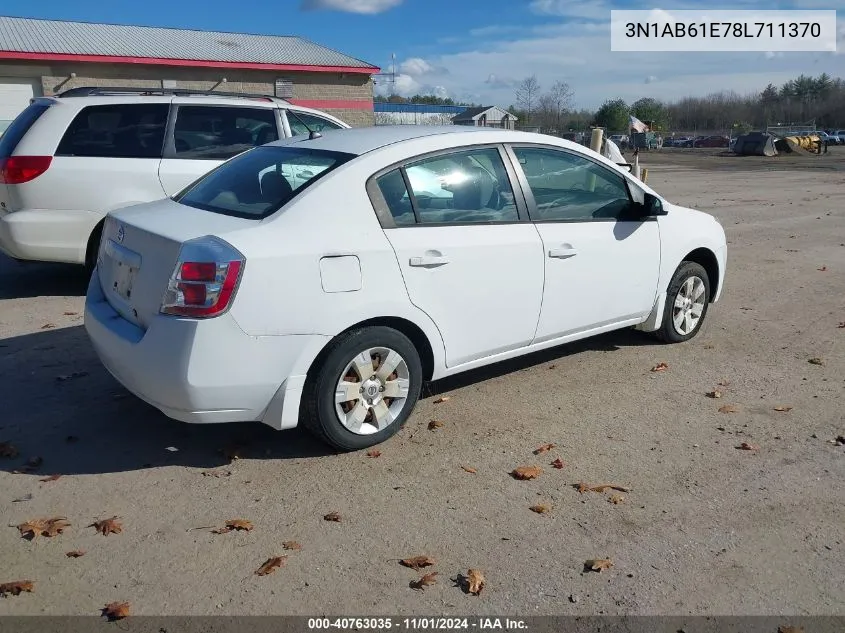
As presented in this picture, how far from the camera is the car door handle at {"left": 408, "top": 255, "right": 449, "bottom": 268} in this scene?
13.9ft

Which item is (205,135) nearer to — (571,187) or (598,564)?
(571,187)

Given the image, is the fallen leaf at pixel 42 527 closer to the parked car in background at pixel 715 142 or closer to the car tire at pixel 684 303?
the car tire at pixel 684 303

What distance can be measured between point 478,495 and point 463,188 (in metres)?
1.84

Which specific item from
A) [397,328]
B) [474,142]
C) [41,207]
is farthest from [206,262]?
[41,207]

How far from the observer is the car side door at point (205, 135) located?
7.64m

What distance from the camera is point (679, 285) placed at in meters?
5.92

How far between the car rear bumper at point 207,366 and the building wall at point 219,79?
2030 cm

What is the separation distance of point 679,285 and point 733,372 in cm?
77

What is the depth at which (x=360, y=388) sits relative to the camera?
413 centimetres

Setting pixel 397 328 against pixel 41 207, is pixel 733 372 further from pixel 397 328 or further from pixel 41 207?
pixel 41 207

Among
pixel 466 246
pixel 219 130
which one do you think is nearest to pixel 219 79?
pixel 219 130

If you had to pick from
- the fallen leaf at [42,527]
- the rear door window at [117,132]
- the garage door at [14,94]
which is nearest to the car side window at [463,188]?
the fallen leaf at [42,527]

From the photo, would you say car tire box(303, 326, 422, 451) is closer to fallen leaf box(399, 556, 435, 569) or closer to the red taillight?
fallen leaf box(399, 556, 435, 569)

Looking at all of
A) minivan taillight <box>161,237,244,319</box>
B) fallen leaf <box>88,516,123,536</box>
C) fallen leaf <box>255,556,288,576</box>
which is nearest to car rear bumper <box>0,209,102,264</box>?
minivan taillight <box>161,237,244,319</box>
